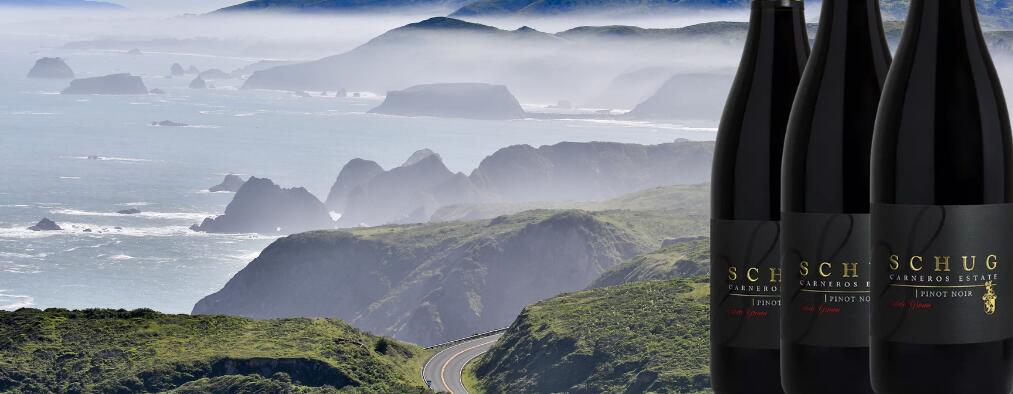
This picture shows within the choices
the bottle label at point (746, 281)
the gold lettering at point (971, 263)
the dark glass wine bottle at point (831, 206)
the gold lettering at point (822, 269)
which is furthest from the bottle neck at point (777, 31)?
the gold lettering at point (971, 263)

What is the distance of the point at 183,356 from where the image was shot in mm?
99688

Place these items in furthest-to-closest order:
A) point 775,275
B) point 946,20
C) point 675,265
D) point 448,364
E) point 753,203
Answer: point 675,265
point 448,364
point 753,203
point 775,275
point 946,20

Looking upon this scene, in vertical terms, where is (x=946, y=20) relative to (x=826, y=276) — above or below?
above

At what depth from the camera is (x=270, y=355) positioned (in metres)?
99.5

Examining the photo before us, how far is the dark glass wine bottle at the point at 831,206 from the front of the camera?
34.0ft

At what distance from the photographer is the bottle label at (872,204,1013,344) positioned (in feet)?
32.3

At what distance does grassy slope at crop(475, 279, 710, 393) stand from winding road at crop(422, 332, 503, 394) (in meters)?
2.04

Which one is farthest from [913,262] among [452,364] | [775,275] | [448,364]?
[452,364]

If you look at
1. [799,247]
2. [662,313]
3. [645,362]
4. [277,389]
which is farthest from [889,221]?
[662,313]

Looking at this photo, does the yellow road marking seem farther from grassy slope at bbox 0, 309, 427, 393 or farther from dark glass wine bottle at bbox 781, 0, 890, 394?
dark glass wine bottle at bbox 781, 0, 890, 394

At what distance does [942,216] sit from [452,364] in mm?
106279

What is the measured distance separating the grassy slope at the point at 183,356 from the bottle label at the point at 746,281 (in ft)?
277

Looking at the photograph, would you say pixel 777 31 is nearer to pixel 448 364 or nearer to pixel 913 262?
pixel 913 262

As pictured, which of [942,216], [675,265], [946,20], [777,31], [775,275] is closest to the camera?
[942,216]
